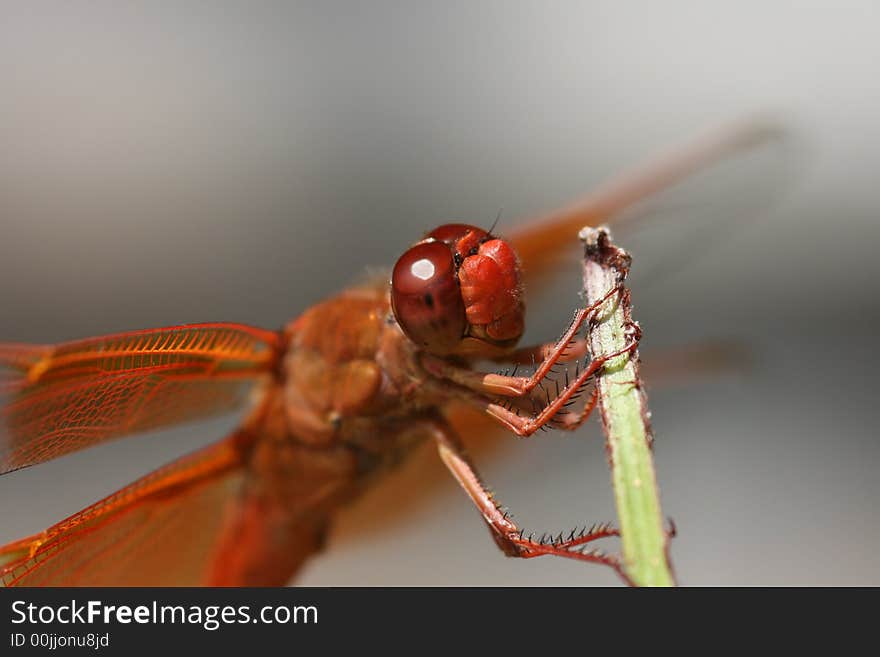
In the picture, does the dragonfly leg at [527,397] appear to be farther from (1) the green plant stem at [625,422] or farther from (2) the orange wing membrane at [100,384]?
(2) the orange wing membrane at [100,384]

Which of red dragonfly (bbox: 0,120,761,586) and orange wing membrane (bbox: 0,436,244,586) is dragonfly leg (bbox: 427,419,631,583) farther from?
orange wing membrane (bbox: 0,436,244,586)

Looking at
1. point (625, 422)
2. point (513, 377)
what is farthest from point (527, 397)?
point (625, 422)

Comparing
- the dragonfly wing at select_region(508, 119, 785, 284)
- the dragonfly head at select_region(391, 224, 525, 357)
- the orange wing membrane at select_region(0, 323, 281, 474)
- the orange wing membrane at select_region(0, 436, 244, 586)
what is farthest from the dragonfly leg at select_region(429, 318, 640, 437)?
the orange wing membrane at select_region(0, 436, 244, 586)

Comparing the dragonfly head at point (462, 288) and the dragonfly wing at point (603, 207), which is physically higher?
the dragonfly wing at point (603, 207)

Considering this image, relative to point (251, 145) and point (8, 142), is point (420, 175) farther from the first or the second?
point (8, 142)

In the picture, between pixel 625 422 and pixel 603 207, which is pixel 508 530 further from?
pixel 603 207

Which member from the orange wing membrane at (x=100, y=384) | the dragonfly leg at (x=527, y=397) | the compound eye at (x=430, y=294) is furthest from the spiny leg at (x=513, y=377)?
the orange wing membrane at (x=100, y=384)
